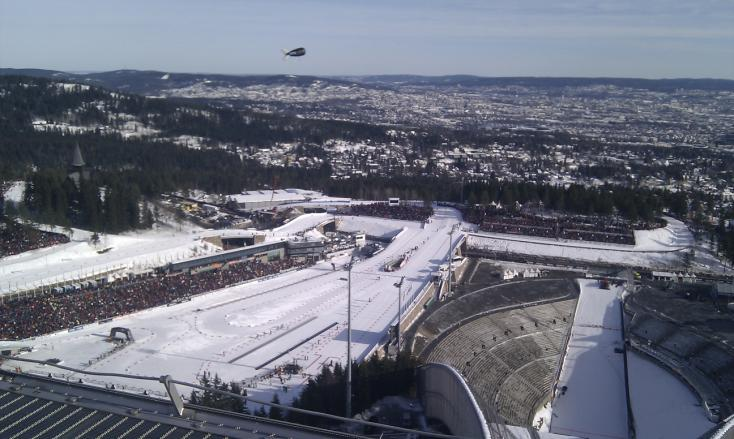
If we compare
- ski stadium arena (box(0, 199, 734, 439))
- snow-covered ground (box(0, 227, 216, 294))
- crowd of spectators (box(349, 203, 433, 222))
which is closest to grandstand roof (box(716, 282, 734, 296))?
ski stadium arena (box(0, 199, 734, 439))

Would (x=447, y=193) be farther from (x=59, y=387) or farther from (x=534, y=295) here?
(x=59, y=387)

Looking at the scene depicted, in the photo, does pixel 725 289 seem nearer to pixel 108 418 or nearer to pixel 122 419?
pixel 122 419

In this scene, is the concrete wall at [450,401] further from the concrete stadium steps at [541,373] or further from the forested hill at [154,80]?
the forested hill at [154,80]

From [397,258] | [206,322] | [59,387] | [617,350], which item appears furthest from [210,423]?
[397,258]

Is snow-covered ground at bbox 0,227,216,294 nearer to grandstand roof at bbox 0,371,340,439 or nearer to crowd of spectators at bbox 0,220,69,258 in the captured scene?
crowd of spectators at bbox 0,220,69,258

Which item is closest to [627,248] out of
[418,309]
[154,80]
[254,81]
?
[418,309]

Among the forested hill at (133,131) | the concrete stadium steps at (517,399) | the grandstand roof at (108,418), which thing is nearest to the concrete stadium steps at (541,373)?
the concrete stadium steps at (517,399)
